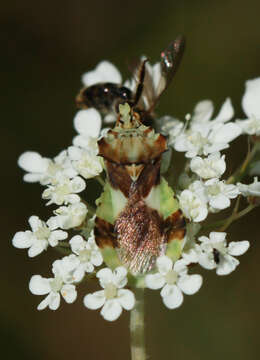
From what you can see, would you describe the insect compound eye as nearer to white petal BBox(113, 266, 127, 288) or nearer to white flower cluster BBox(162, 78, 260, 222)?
white flower cluster BBox(162, 78, 260, 222)

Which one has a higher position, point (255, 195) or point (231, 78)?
point (231, 78)

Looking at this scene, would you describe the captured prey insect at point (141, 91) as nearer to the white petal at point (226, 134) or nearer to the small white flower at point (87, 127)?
the small white flower at point (87, 127)

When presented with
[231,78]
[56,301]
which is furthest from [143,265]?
[231,78]

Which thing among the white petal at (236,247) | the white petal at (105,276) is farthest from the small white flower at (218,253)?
the white petal at (105,276)

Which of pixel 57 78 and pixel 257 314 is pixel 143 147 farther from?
pixel 57 78

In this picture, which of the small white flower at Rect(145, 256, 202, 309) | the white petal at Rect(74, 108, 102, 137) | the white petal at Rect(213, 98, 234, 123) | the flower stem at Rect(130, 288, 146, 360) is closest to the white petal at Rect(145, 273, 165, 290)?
the small white flower at Rect(145, 256, 202, 309)

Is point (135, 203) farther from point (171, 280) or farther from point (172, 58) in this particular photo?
point (172, 58)

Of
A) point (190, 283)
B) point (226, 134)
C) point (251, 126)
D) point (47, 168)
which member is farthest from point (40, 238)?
point (251, 126)
